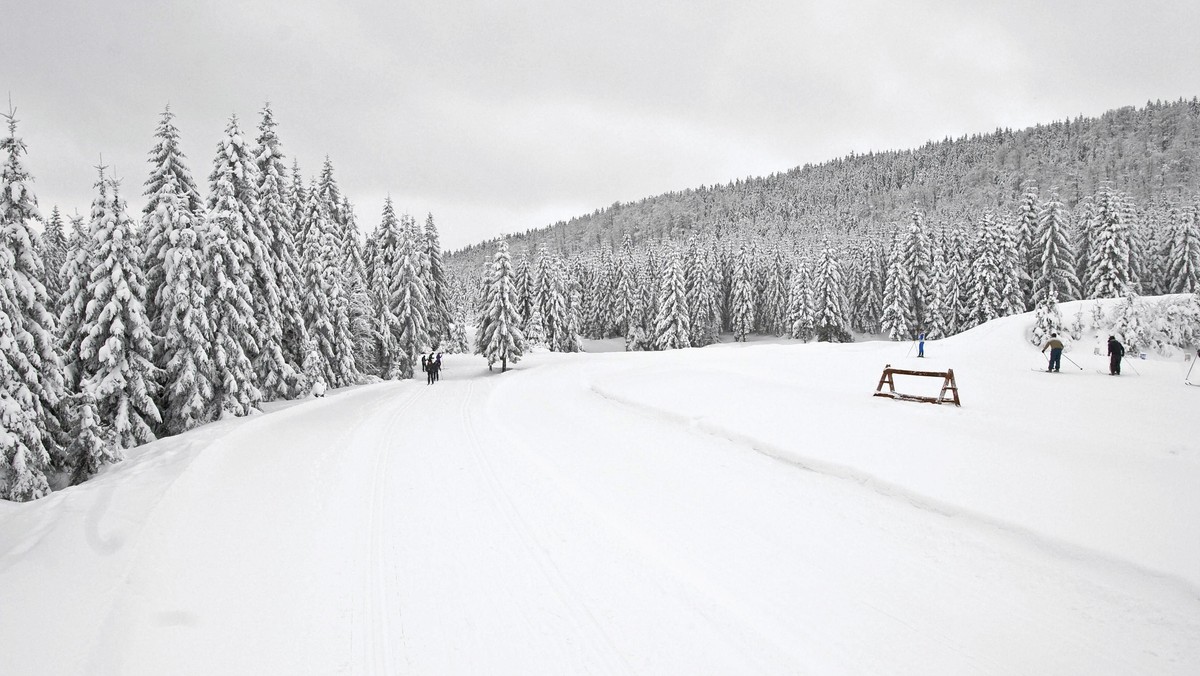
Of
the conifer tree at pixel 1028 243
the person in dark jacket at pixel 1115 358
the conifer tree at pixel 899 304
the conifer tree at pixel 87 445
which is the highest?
the conifer tree at pixel 1028 243

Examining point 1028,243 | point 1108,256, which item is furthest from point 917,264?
point 1108,256

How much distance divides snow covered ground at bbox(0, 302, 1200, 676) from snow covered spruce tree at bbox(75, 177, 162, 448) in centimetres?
744

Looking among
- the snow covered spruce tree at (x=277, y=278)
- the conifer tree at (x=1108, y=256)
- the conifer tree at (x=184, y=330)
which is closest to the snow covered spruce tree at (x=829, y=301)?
the conifer tree at (x=1108, y=256)

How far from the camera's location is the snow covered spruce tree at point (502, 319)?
39312 millimetres

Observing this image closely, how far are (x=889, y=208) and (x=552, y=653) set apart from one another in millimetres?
229147

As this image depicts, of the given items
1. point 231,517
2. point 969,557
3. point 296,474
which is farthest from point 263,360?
point 969,557

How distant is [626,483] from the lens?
909cm

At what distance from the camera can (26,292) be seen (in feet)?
46.2

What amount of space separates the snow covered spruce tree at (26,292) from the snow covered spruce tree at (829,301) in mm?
61489

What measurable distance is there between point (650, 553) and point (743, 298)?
68135 millimetres

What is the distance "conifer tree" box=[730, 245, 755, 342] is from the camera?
71.1m

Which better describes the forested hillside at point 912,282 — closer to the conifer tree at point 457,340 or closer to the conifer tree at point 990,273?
the conifer tree at point 990,273

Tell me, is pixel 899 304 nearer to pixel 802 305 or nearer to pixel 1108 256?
pixel 802 305

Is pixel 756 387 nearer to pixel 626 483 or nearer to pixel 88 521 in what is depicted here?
pixel 626 483
